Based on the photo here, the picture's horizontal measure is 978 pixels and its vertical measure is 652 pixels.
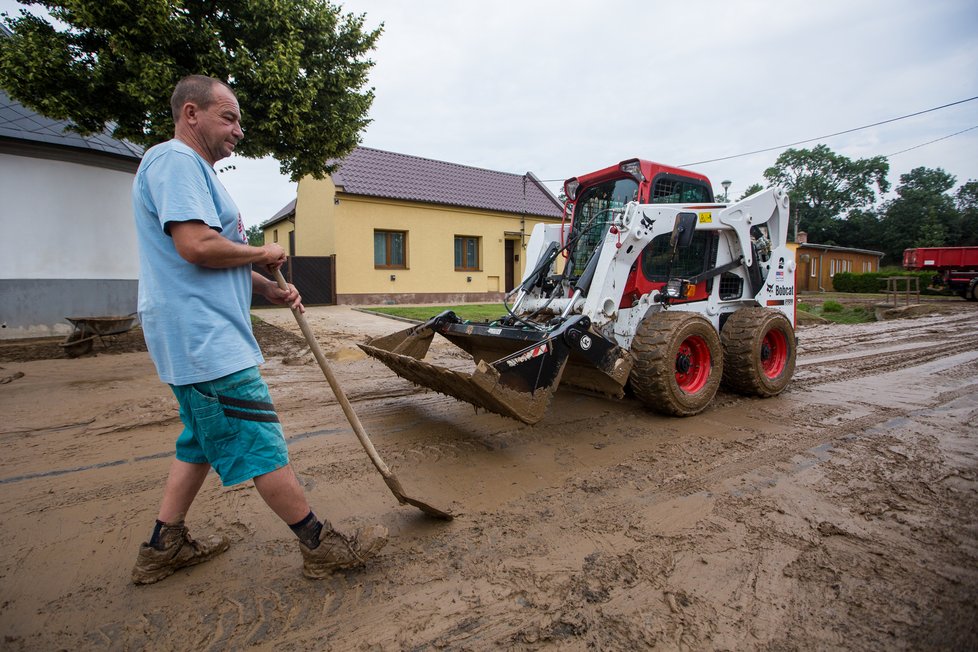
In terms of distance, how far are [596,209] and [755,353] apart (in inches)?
84.3

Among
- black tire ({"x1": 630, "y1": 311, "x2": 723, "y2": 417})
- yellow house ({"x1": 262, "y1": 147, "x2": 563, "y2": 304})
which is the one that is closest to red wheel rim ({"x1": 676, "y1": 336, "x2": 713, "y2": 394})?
black tire ({"x1": 630, "y1": 311, "x2": 723, "y2": 417})

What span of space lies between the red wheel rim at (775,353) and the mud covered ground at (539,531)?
24.8 inches

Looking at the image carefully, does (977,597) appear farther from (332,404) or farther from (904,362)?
(904,362)

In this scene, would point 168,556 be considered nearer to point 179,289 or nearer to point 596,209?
point 179,289

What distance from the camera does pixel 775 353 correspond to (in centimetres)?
554


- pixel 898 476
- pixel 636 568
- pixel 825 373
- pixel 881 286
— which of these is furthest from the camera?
pixel 881 286

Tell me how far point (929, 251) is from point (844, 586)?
95.9 ft

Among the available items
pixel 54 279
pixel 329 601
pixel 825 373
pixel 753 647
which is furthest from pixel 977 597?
pixel 54 279

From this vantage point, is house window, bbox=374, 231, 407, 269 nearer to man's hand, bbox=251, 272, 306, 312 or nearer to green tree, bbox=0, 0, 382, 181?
green tree, bbox=0, 0, 382, 181

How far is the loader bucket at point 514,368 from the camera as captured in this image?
3232mm

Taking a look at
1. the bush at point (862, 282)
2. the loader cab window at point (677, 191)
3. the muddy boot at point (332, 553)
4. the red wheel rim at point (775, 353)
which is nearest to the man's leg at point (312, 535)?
the muddy boot at point (332, 553)

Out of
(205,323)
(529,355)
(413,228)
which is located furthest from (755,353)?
(413,228)

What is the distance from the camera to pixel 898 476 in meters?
3.23

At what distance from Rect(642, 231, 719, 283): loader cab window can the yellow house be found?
1280 cm
